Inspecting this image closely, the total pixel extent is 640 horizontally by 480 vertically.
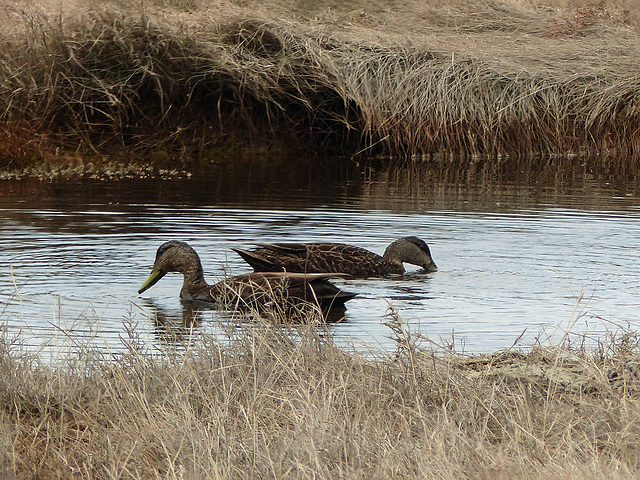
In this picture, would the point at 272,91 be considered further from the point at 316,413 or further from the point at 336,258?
the point at 316,413

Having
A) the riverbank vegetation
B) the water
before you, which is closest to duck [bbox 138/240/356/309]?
the water

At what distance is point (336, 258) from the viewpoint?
28.1 feet

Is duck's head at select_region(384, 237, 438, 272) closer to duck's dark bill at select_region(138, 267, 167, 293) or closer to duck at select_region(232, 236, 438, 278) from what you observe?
duck at select_region(232, 236, 438, 278)

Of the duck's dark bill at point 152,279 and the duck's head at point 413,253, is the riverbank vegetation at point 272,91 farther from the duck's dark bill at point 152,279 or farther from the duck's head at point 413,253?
the duck's dark bill at point 152,279

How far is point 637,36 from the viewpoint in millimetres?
23359

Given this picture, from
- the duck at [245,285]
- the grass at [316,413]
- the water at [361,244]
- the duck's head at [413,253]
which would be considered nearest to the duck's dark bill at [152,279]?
the duck at [245,285]

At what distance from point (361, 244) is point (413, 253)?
1358mm

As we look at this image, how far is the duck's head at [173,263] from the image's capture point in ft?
26.0

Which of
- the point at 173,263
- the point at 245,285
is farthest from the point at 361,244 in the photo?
the point at 245,285

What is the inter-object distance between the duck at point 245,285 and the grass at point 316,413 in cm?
179

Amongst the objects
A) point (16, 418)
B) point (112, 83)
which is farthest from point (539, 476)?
point (112, 83)

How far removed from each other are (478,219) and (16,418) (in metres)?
7.42

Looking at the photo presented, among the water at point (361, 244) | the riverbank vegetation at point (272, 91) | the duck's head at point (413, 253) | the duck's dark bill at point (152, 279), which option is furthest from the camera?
the riverbank vegetation at point (272, 91)

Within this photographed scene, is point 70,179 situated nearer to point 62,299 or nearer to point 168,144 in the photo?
point 168,144
